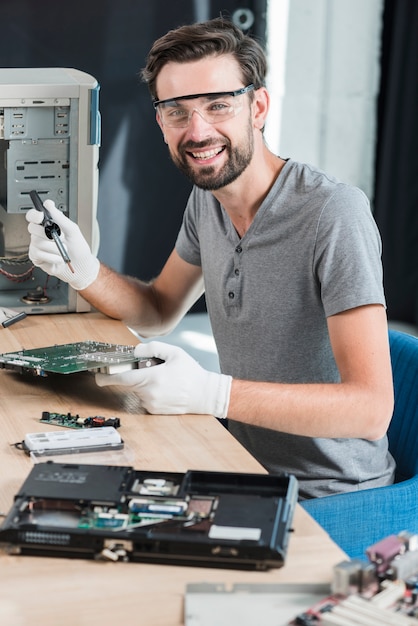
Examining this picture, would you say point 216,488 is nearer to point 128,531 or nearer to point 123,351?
point 128,531

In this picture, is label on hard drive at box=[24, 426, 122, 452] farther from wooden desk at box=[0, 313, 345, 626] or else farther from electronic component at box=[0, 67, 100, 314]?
electronic component at box=[0, 67, 100, 314]

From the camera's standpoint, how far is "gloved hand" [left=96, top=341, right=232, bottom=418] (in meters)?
1.50

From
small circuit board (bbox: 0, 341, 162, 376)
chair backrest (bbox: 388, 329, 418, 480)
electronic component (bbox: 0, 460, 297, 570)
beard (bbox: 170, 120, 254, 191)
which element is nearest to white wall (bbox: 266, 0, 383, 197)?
beard (bbox: 170, 120, 254, 191)

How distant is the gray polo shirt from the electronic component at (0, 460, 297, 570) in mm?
501

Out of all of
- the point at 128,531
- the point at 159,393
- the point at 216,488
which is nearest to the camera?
the point at 128,531

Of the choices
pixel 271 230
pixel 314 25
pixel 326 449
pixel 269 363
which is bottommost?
pixel 326 449

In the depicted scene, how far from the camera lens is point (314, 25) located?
153 inches

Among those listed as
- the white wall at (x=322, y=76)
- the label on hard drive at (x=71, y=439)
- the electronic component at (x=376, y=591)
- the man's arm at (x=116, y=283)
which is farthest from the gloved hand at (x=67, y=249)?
the white wall at (x=322, y=76)

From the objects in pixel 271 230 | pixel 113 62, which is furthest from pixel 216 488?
pixel 113 62

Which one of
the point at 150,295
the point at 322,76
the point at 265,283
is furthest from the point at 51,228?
the point at 322,76

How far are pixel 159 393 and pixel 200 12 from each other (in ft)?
8.72

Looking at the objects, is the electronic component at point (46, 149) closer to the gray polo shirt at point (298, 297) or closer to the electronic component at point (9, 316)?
the electronic component at point (9, 316)

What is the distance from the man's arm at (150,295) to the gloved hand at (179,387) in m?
0.51

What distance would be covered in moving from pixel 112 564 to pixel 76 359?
60 centimetres
